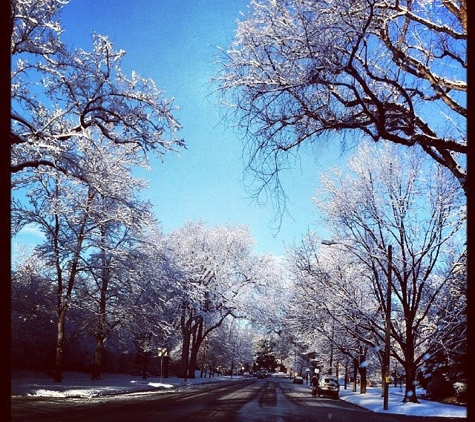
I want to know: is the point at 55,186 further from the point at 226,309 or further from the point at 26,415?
the point at 226,309

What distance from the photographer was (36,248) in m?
28.8

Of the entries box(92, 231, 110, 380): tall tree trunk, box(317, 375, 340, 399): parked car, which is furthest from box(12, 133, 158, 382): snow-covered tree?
box(317, 375, 340, 399): parked car

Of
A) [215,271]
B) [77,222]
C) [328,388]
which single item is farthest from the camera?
[215,271]

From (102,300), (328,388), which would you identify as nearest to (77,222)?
(102,300)

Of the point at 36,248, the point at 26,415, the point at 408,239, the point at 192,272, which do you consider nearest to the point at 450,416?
the point at 408,239

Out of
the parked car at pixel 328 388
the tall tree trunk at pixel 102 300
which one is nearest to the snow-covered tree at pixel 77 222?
the tall tree trunk at pixel 102 300

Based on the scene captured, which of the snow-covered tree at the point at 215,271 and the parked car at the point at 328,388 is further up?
the snow-covered tree at the point at 215,271

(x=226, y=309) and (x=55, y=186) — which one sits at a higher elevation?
(x=55, y=186)

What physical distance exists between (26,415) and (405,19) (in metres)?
13.3

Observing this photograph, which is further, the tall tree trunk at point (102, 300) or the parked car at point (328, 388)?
the parked car at point (328, 388)

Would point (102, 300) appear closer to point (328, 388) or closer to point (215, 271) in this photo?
point (328, 388)

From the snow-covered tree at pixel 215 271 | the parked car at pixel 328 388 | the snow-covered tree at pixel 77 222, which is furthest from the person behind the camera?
the snow-covered tree at pixel 215 271

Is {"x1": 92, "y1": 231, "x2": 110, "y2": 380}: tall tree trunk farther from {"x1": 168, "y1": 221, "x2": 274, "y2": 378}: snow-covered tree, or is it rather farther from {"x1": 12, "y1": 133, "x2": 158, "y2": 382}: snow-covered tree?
{"x1": 168, "y1": 221, "x2": 274, "y2": 378}: snow-covered tree

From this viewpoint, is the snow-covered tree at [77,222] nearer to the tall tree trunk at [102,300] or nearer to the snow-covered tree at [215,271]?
the tall tree trunk at [102,300]
